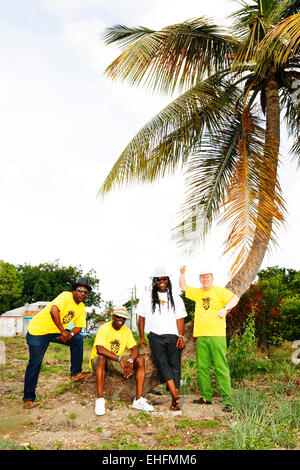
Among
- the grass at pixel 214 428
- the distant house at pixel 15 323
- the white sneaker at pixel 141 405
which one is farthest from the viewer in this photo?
the distant house at pixel 15 323

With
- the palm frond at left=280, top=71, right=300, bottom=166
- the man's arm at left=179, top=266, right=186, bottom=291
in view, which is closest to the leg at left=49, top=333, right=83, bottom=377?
the man's arm at left=179, top=266, right=186, bottom=291

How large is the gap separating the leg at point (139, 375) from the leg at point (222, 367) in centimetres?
103

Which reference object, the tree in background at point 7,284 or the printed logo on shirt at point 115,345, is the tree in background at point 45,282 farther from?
the printed logo on shirt at point 115,345

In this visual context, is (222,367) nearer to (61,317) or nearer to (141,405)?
(141,405)

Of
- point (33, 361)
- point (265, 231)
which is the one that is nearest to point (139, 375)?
point (33, 361)

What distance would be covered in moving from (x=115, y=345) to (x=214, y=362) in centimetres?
143

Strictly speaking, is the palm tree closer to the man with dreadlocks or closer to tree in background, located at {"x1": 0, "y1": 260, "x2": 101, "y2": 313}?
the man with dreadlocks

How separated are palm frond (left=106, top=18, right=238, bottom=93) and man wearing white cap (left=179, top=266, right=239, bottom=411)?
13.8 feet

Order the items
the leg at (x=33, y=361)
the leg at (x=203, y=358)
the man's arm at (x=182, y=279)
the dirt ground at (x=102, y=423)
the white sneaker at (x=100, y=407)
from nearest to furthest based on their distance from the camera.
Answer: the dirt ground at (x=102, y=423), the white sneaker at (x=100, y=407), the leg at (x=203, y=358), the man's arm at (x=182, y=279), the leg at (x=33, y=361)

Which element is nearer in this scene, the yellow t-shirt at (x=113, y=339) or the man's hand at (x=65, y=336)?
the yellow t-shirt at (x=113, y=339)

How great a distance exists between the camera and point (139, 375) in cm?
585

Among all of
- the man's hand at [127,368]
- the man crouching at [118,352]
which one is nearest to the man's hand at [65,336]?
the man crouching at [118,352]

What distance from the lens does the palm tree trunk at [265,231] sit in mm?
7047
